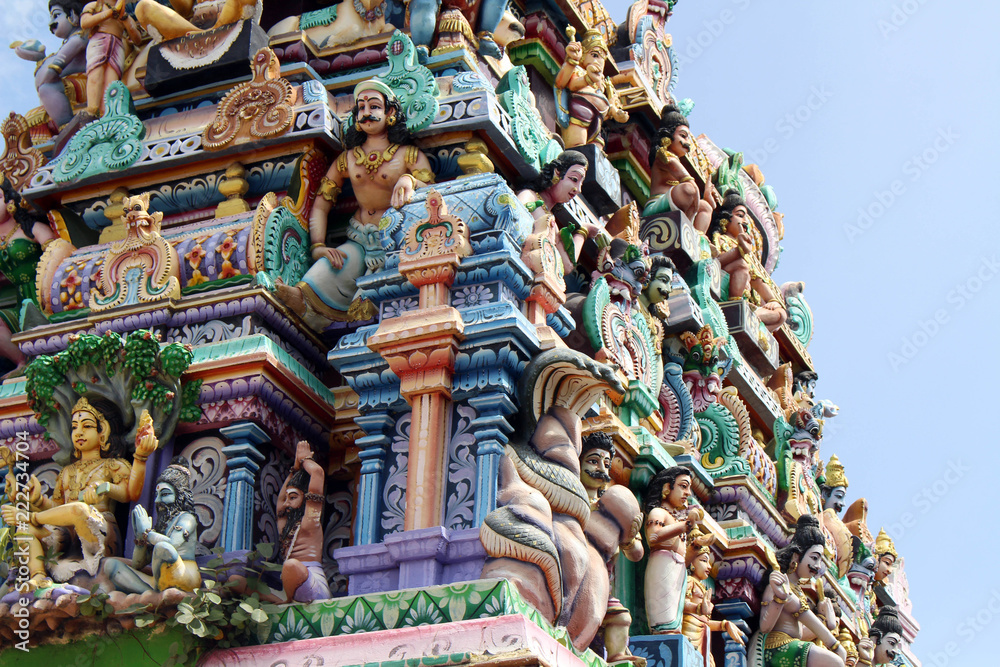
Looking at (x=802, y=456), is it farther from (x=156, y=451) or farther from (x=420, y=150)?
(x=156, y=451)

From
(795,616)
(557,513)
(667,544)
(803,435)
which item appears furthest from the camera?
(803,435)

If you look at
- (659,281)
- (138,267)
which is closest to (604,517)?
(138,267)

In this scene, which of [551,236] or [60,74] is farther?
[60,74]

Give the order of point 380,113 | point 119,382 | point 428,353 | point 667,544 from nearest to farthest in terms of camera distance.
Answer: point 428,353, point 119,382, point 380,113, point 667,544

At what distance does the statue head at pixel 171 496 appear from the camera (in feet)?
35.7

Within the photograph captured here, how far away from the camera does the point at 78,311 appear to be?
41.7 ft

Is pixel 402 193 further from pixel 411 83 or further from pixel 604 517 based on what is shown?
pixel 604 517

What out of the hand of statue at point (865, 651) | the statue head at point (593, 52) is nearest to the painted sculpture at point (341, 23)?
the statue head at point (593, 52)

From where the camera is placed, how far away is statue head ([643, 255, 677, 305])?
15086 mm

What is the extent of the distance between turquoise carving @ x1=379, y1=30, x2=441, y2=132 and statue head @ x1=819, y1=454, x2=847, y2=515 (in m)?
8.68

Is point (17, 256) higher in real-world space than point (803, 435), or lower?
lower

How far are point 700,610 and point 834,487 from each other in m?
5.52

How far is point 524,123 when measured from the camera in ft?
42.4

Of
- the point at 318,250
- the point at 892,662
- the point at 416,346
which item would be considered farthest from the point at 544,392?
Answer: the point at 892,662
